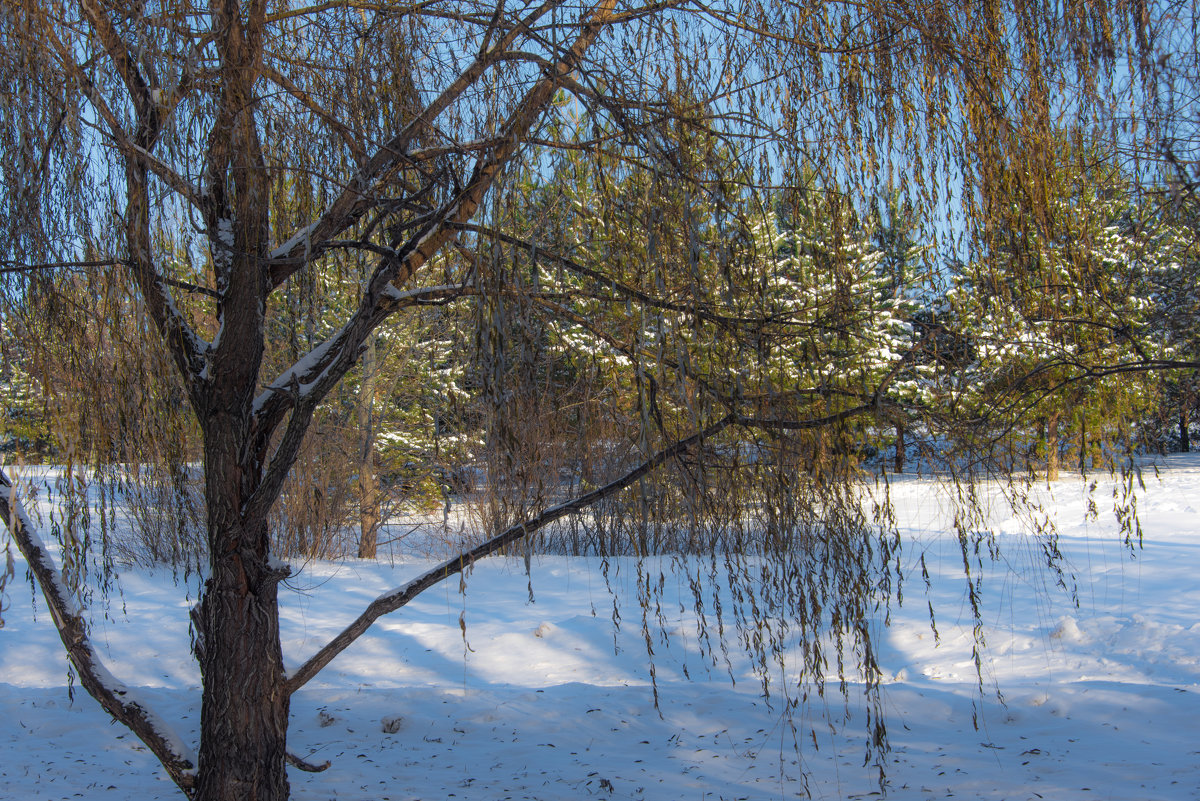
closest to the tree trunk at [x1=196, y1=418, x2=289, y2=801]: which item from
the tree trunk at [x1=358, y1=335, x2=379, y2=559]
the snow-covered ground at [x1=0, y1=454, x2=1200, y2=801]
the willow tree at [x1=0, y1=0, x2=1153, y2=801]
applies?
the willow tree at [x1=0, y1=0, x2=1153, y2=801]

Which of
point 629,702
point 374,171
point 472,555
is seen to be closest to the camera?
point 374,171

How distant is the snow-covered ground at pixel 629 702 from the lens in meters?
3.40

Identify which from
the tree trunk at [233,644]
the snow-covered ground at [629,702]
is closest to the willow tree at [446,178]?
the tree trunk at [233,644]

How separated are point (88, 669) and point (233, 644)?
0.54m

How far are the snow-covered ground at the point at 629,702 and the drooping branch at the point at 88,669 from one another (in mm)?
726

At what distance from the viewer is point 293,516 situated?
8.06 metres

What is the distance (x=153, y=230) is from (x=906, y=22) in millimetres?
2396

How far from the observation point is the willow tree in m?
2.34

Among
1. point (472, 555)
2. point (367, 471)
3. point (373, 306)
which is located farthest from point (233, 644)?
point (367, 471)

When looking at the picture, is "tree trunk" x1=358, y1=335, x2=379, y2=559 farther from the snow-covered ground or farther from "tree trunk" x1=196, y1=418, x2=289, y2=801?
"tree trunk" x1=196, y1=418, x2=289, y2=801

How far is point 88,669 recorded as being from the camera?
2.77 m

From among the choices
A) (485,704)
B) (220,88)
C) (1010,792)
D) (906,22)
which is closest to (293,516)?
(485,704)

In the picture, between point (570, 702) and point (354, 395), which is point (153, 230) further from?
point (354, 395)

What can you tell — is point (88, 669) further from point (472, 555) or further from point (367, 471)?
point (367, 471)
